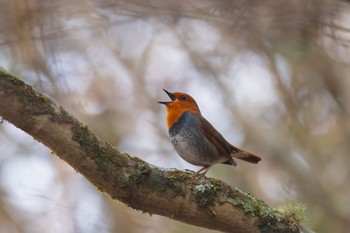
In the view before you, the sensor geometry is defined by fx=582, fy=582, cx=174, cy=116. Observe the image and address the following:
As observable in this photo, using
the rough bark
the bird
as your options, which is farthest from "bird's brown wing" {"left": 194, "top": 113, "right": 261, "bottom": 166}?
the rough bark

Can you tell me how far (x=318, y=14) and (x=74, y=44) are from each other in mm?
4116

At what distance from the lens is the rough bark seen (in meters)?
3.02

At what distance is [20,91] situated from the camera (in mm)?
2998

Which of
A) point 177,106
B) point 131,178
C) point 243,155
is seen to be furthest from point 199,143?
point 131,178

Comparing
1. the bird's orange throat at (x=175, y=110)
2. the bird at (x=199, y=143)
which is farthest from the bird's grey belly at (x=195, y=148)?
the bird's orange throat at (x=175, y=110)

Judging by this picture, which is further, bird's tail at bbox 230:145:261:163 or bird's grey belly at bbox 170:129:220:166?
bird's tail at bbox 230:145:261:163

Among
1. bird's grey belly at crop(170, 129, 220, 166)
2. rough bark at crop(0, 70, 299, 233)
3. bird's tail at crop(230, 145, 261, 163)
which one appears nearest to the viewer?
rough bark at crop(0, 70, 299, 233)

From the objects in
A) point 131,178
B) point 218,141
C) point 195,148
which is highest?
point 218,141

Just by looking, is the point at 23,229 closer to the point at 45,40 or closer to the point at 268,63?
the point at 45,40

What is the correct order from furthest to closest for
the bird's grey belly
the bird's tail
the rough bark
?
the bird's tail
the bird's grey belly
the rough bark

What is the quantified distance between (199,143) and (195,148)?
0.18 feet

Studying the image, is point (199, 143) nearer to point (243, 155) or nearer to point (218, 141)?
point (218, 141)

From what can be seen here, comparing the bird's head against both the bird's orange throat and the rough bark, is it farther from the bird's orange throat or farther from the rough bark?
the rough bark

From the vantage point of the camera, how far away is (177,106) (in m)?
5.15
